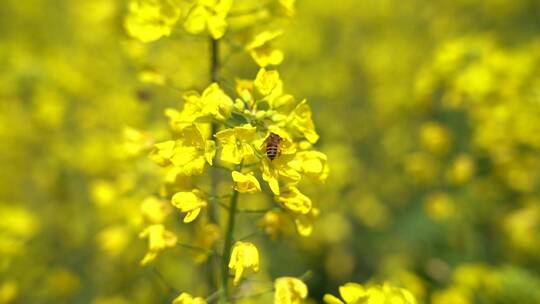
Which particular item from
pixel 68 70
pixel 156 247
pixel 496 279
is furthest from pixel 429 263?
pixel 68 70

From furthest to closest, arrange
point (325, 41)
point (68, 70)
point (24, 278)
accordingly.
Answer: point (325, 41) → point (68, 70) → point (24, 278)

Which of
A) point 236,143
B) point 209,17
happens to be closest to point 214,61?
point 209,17

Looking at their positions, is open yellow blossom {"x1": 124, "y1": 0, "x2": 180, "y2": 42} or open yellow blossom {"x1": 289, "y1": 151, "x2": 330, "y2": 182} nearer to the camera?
open yellow blossom {"x1": 289, "y1": 151, "x2": 330, "y2": 182}

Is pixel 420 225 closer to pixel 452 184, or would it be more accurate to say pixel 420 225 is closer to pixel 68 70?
pixel 452 184

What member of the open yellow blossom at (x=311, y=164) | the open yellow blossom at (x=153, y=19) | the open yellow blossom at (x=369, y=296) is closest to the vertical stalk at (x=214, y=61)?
the open yellow blossom at (x=153, y=19)

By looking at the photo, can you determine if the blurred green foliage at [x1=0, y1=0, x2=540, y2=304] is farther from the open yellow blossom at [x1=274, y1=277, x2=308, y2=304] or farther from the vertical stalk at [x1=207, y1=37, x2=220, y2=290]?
the open yellow blossom at [x1=274, y1=277, x2=308, y2=304]

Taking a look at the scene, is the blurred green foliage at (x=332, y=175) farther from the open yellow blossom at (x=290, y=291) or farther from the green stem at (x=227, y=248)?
the open yellow blossom at (x=290, y=291)

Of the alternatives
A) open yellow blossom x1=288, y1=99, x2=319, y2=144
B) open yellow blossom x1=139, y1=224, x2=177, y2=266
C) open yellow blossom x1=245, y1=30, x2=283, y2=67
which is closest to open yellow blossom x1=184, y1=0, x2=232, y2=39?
open yellow blossom x1=245, y1=30, x2=283, y2=67

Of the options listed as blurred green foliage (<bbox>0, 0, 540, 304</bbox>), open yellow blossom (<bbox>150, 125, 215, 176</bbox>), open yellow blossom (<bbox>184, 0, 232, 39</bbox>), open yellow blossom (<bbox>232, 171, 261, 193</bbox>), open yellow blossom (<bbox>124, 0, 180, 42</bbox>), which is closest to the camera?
open yellow blossom (<bbox>232, 171, 261, 193</bbox>)
